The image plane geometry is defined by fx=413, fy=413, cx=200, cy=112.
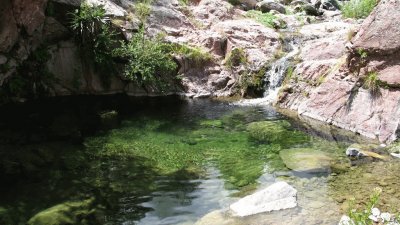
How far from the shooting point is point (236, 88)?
734 inches

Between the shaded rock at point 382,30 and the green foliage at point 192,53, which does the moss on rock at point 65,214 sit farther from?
the green foliage at point 192,53

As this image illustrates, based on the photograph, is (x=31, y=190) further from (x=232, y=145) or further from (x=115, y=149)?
(x=232, y=145)

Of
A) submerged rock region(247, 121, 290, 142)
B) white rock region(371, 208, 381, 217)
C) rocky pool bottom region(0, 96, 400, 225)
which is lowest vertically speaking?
rocky pool bottom region(0, 96, 400, 225)

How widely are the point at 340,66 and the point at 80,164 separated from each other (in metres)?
9.65

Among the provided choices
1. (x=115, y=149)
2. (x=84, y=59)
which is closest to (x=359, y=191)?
(x=115, y=149)

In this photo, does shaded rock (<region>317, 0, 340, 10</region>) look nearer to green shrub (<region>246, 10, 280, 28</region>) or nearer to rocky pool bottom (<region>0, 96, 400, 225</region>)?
green shrub (<region>246, 10, 280, 28</region>)

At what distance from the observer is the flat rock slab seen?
956 centimetres

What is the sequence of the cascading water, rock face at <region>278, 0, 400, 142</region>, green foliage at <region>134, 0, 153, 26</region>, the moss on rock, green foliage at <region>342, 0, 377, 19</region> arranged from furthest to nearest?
green foliage at <region>342, 0, 377, 19</region> < green foliage at <region>134, 0, 153, 26</region> < the cascading water < rock face at <region>278, 0, 400, 142</region> < the moss on rock

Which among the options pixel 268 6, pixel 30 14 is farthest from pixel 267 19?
pixel 30 14

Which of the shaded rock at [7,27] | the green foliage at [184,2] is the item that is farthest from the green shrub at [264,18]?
the shaded rock at [7,27]

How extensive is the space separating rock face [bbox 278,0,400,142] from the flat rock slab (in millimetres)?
2627

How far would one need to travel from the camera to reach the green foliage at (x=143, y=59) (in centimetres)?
1698

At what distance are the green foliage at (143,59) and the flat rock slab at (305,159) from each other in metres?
7.96

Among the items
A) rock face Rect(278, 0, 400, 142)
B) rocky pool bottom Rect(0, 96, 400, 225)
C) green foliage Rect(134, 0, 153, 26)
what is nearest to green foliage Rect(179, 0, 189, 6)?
green foliage Rect(134, 0, 153, 26)
